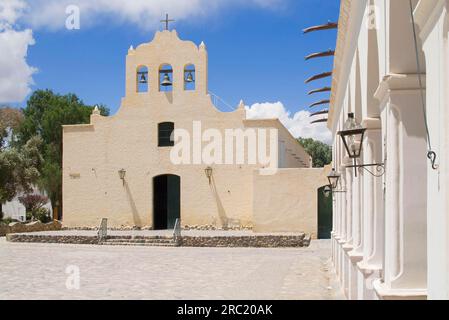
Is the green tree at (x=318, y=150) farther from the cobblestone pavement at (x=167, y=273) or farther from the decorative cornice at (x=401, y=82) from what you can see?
the decorative cornice at (x=401, y=82)

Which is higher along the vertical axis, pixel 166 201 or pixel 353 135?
pixel 353 135

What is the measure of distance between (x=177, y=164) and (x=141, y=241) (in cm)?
454

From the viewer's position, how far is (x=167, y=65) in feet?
85.8

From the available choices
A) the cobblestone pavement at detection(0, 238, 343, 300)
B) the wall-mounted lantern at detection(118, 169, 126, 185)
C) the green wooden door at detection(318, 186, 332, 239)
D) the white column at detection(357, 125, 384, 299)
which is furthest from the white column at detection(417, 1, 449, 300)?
the wall-mounted lantern at detection(118, 169, 126, 185)

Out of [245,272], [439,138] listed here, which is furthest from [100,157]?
[439,138]

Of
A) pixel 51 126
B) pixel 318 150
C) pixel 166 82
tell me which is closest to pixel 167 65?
pixel 166 82

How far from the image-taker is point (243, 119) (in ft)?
82.0

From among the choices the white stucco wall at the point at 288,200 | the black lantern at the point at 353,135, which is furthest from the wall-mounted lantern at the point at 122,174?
the black lantern at the point at 353,135

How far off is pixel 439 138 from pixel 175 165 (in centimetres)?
2328

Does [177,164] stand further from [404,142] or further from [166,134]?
[404,142]

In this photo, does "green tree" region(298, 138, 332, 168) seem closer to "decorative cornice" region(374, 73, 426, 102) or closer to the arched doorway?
the arched doorway

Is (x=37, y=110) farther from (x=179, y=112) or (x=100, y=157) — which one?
(x=179, y=112)

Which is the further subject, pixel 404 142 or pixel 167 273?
pixel 167 273

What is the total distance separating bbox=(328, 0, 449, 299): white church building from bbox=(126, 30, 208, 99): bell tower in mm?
17584
